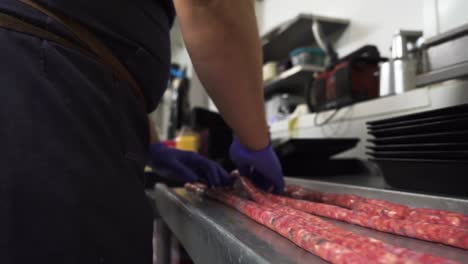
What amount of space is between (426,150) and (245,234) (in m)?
0.43

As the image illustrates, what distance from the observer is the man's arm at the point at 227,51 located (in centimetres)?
51

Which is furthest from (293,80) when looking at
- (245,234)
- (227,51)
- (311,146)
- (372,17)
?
Result: (245,234)

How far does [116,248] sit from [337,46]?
1.73 m

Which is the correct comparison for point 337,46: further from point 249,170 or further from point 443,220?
point 443,220

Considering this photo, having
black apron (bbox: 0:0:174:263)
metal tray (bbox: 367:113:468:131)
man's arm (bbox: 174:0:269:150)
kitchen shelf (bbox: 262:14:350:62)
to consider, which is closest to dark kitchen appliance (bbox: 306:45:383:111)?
kitchen shelf (bbox: 262:14:350:62)

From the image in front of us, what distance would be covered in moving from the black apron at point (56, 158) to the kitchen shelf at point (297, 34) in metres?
1.49

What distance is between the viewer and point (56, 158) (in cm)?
45

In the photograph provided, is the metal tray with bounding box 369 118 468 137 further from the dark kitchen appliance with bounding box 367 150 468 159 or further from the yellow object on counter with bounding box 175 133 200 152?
the yellow object on counter with bounding box 175 133 200 152

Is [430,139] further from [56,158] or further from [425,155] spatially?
[56,158]

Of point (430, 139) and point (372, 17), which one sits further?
point (372, 17)

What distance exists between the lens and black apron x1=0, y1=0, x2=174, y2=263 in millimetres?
437

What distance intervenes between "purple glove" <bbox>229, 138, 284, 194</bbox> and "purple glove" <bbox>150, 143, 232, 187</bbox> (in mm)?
141

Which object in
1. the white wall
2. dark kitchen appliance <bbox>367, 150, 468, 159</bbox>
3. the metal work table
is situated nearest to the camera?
the metal work table

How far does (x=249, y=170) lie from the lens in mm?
860
